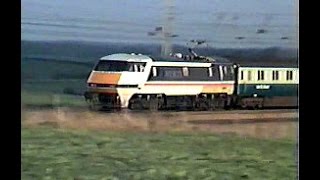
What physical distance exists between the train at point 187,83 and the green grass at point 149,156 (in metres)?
0.06

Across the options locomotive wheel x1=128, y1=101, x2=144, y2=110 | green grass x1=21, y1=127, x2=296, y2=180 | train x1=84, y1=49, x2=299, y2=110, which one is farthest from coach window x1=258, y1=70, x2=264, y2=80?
locomotive wheel x1=128, y1=101, x2=144, y2=110

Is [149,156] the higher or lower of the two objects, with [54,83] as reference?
lower

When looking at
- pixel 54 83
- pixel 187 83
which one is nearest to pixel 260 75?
pixel 187 83

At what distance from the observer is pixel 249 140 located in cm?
121

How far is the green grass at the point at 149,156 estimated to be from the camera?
1119 mm

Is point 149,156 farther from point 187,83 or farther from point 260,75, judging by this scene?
point 260,75

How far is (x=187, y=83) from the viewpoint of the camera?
121cm

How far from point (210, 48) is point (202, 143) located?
183 mm

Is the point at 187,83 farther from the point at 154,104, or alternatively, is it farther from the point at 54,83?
the point at 54,83

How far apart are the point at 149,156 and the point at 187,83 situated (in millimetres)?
162
